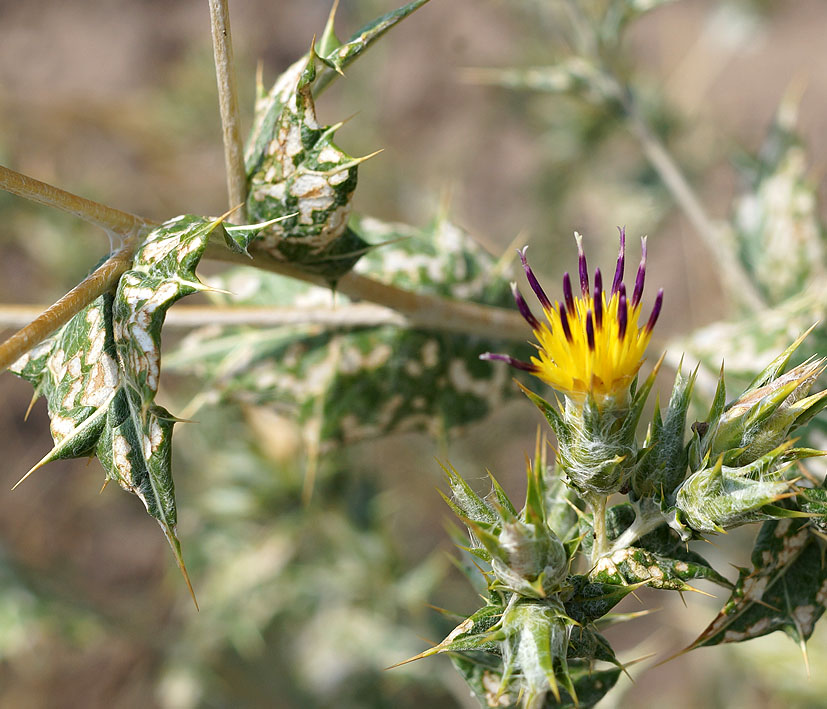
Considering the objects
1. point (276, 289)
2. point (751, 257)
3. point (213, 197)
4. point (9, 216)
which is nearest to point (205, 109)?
point (213, 197)

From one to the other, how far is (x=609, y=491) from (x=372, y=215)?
327 centimetres

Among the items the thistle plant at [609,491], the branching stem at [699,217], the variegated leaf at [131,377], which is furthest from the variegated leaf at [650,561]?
the branching stem at [699,217]

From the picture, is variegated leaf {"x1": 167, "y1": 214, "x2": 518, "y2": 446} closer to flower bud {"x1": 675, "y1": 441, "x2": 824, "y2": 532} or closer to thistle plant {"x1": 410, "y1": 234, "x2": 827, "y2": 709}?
thistle plant {"x1": 410, "y1": 234, "x2": 827, "y2": 709}

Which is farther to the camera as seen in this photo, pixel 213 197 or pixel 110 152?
pixel 110 152

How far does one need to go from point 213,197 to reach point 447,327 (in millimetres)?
2777

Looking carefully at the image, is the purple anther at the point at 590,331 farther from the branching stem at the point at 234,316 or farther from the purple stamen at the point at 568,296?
the branching stem at the point at 234,316

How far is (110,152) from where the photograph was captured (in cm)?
536

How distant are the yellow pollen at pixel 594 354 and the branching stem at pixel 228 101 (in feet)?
1.78

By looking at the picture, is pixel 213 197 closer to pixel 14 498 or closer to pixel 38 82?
pixel 14 498

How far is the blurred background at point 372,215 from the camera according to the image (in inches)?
108

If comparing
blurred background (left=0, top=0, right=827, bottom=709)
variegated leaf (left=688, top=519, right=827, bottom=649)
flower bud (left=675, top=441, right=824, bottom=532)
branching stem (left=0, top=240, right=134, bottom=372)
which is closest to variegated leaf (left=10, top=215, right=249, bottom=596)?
branching stem (left=0, top=240, right=134, bottom=372)

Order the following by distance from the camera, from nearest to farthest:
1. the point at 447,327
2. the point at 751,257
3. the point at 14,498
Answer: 1. the point at 447,327
2. the point at 751,257
3. the point at 14,498

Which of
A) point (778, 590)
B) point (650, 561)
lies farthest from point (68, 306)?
point (778, 590)

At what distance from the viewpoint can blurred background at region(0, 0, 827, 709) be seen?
2.74 m
